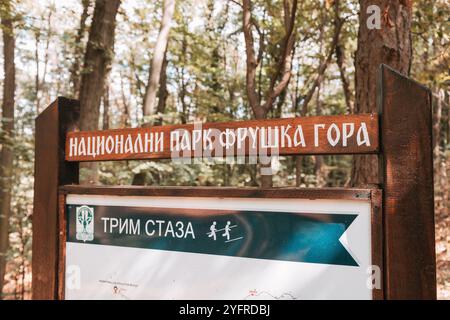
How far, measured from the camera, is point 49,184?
2.17 meters

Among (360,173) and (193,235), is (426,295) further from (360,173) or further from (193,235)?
(360,173)

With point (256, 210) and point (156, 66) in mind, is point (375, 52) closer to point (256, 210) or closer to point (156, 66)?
point (256, 210)

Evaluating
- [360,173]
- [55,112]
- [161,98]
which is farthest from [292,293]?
[161,98]

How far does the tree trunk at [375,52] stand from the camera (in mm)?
3125

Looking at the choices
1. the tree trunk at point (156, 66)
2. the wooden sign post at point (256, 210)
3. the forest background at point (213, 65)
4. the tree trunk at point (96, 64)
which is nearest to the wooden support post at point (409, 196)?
the wooden sign post at point (256, 210)

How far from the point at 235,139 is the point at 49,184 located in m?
1.14

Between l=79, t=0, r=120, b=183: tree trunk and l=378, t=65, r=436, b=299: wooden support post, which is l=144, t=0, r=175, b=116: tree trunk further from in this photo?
l=378, t=65, r=436, b=299: wooden support post

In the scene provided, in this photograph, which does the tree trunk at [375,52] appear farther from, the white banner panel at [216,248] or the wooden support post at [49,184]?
the wooden support post at [49,184]

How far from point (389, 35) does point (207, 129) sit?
2.12 metres

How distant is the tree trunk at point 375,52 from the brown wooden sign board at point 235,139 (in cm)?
170

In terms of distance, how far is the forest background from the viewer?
3.97m

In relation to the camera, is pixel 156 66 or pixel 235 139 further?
pixel 156 66

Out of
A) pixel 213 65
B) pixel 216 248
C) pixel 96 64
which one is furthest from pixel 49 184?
pixel 213 65
